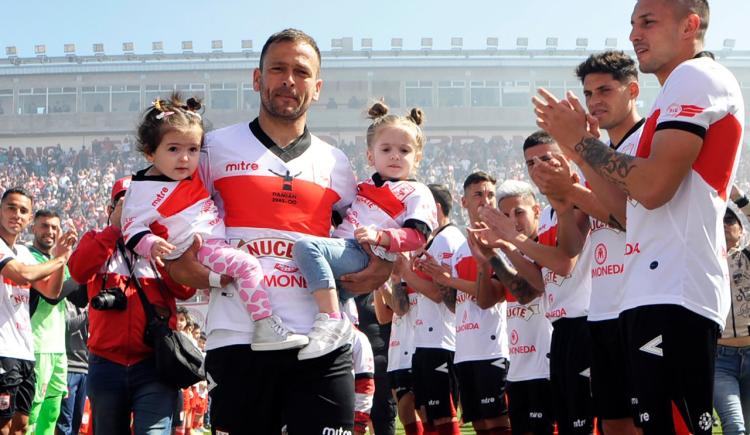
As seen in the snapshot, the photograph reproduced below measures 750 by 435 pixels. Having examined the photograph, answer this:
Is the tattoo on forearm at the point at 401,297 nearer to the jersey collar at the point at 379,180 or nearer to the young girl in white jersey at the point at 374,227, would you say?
A: the young girl in white jersey at the point at 374,227

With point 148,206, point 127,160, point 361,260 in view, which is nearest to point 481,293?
point 361,260

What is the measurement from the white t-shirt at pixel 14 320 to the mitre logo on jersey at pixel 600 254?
5133 mm

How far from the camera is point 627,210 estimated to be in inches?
167

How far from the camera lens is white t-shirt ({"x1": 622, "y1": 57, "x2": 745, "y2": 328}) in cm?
386

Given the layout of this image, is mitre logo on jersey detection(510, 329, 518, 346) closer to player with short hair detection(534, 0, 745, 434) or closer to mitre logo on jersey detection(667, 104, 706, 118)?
player with short hair detection(534, 0, 745, 434)

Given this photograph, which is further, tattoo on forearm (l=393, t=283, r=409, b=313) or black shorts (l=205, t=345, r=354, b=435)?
tattoo on forearm (l=393, t=283, r=409, b=313)

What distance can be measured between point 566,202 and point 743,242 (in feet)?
13.2

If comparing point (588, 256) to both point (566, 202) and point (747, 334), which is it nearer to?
point (566, 202)

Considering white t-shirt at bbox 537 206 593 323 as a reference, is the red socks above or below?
below

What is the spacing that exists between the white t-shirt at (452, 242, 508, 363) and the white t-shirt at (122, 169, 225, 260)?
443 centimetres

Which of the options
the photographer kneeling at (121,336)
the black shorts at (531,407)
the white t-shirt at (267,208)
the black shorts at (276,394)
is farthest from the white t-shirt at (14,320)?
the black shorts at (276,394)

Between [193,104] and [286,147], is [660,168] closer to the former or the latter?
[286,147]

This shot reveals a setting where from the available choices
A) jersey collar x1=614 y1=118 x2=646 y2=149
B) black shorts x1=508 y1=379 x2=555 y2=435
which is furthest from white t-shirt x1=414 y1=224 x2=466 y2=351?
jersey collar x1=614 y1=118 x2=646 y2=149

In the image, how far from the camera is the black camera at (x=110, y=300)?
574cm
